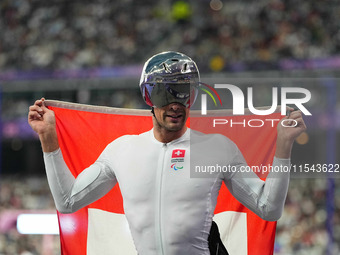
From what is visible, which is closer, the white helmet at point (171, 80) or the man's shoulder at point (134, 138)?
the white helmet at point (171, 80)

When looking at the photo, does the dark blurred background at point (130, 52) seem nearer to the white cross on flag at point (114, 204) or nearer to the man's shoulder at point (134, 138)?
the white cross on flag at point (114, 204)

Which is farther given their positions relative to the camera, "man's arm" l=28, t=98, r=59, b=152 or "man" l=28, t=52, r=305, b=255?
"man's arm" l=28, t=98, r=59, b=152

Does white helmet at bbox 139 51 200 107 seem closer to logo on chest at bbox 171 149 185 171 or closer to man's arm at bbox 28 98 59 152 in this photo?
logo on chest at bbox 171 149 185 171

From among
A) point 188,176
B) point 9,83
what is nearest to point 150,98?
point 188,176

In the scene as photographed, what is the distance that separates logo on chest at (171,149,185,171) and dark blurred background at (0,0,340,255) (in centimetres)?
718

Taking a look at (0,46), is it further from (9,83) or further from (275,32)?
(275,32)

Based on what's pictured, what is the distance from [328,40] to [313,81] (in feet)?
18.1

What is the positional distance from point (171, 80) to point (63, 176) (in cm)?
57

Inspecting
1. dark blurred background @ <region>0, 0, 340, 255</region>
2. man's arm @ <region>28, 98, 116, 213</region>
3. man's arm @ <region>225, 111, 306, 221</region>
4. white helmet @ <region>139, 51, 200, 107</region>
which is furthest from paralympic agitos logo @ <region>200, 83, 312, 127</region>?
dark blurred background @ <region>0, 0, 340, 255</region>

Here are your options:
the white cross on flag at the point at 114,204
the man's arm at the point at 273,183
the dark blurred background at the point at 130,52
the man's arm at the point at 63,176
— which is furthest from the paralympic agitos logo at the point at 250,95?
the dark blurred background at the point at 130,52

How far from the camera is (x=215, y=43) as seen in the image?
13680mm

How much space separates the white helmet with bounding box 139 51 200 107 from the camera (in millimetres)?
2326

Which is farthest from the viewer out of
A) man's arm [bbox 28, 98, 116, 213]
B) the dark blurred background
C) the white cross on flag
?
the dark blurred background

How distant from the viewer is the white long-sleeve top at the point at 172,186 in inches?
90.1
